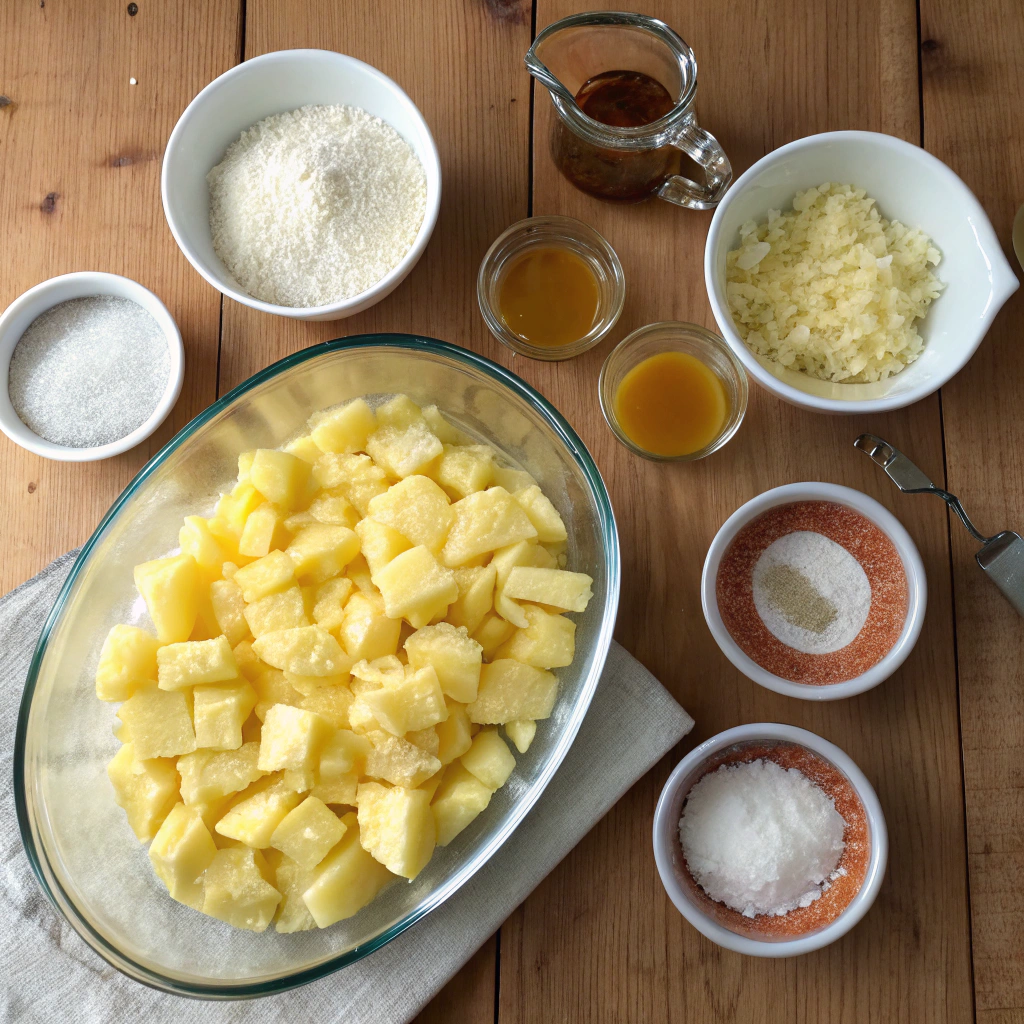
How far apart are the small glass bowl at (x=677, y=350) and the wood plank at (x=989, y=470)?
0.36 metres

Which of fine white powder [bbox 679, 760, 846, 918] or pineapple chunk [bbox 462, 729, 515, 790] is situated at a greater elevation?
pineapple chunk [bbox 462, 729, 515, 790]

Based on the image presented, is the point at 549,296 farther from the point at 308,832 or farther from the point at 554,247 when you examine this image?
the point at 308,832

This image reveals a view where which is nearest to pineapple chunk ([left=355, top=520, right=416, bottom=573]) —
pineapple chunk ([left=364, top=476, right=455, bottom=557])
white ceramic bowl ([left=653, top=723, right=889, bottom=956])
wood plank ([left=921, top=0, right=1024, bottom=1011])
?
pineapple chunk ([left=364, top=476, right=455, bottom=557])

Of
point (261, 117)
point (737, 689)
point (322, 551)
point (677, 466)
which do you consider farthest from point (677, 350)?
point (261, 117)

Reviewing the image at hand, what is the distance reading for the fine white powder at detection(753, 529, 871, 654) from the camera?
1348mm

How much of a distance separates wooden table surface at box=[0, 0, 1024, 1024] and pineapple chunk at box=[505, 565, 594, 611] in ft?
0.77

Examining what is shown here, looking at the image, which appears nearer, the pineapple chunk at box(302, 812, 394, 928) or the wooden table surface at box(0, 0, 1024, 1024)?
the pineapple chunk at box(302, 812, 394, 928)

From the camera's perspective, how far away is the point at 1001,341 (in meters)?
1.43

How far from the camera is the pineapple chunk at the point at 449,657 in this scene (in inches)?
45.1

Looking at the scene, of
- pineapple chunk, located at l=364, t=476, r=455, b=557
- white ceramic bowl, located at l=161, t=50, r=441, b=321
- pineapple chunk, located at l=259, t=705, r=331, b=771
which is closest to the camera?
pineapple chunk, located at l=259, t=705, r=331, b=771

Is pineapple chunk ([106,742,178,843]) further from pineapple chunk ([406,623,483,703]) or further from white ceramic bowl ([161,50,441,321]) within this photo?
white ceramic bowl ([161,50,441,321])

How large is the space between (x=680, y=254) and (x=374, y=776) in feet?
3.16

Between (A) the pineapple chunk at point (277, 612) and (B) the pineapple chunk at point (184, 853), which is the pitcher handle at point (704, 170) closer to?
(A) the pineapple chunk at point (277, 612)

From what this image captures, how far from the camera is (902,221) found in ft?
4.49
